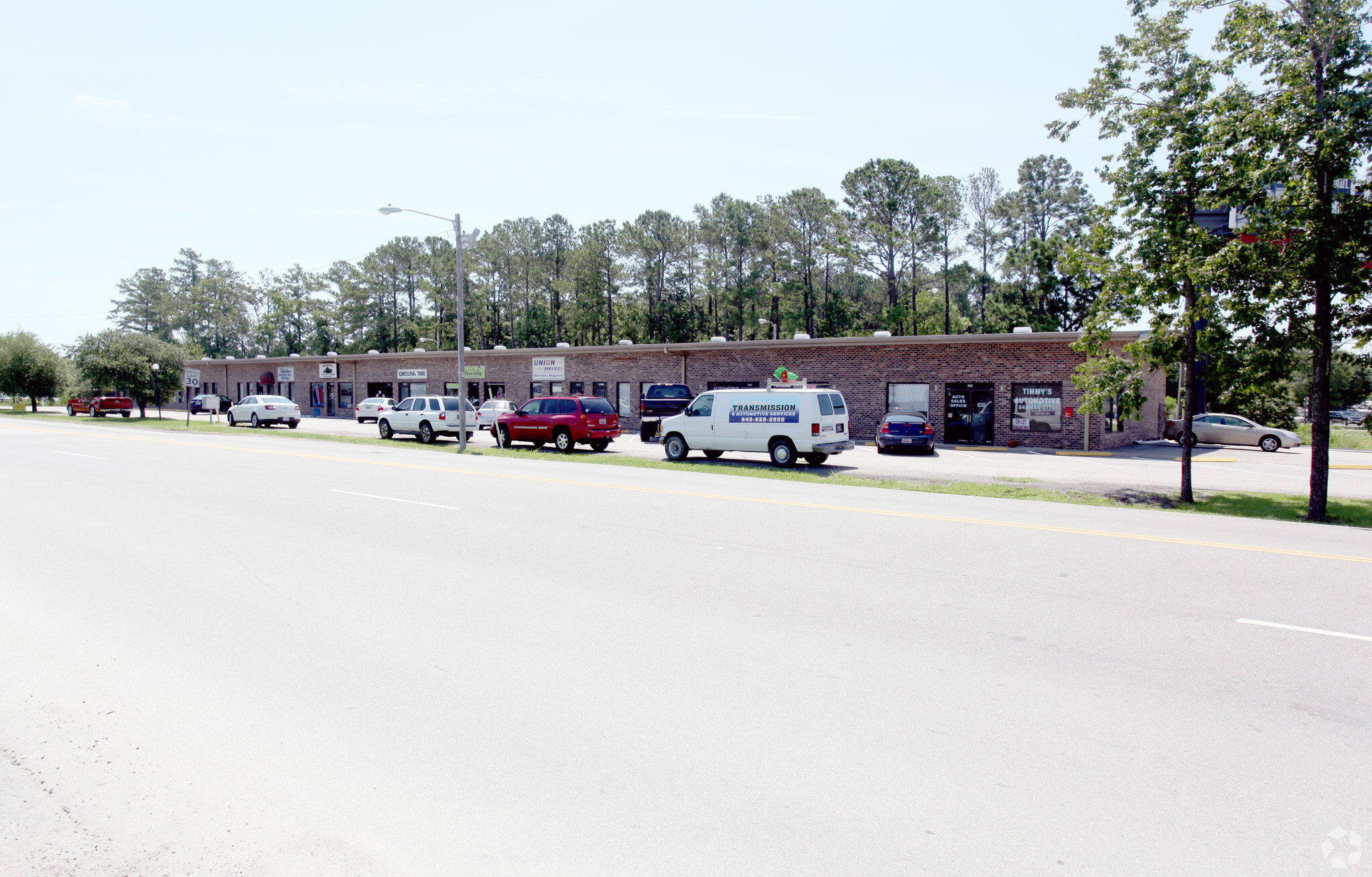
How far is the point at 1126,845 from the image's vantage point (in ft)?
10.6

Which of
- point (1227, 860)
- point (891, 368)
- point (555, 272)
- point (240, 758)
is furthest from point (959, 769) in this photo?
point (555, 272)

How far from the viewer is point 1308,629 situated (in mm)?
6000

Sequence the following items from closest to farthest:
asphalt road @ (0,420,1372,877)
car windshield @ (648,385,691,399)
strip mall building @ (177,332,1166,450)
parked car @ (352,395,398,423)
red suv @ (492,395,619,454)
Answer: asphalt road @ (0,420,1372,877) → red suv @ (492,395,619,454) → strip mall building @ (177,332,1166,450) → car windshield @ (648,385,691,399) → parked car @ (352,395,398,423)

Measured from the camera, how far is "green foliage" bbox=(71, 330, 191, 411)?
49031 millimetres

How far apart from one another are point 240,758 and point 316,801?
0.71 metres

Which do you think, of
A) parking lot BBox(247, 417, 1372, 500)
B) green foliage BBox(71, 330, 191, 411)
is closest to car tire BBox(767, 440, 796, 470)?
parking lot BBox(247, 417, 1372, 500)

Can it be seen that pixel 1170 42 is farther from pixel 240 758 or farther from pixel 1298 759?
pixel 240 758

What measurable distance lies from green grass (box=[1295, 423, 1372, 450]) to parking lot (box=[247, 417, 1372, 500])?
2.09m

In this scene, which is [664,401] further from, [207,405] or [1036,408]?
[207,405]

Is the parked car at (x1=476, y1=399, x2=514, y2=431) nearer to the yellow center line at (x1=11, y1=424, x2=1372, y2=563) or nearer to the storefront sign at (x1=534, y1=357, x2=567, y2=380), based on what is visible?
the storefront sign at (x1=534, y1=357, x2=567, y2=380)

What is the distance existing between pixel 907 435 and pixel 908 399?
545 cm

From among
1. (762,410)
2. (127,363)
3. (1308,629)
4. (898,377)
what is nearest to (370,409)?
(127,363)

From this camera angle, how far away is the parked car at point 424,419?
29609 mm

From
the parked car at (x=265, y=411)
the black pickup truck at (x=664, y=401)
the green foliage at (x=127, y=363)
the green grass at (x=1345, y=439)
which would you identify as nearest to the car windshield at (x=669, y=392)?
the black pickup truck at (x=664, y=401)
